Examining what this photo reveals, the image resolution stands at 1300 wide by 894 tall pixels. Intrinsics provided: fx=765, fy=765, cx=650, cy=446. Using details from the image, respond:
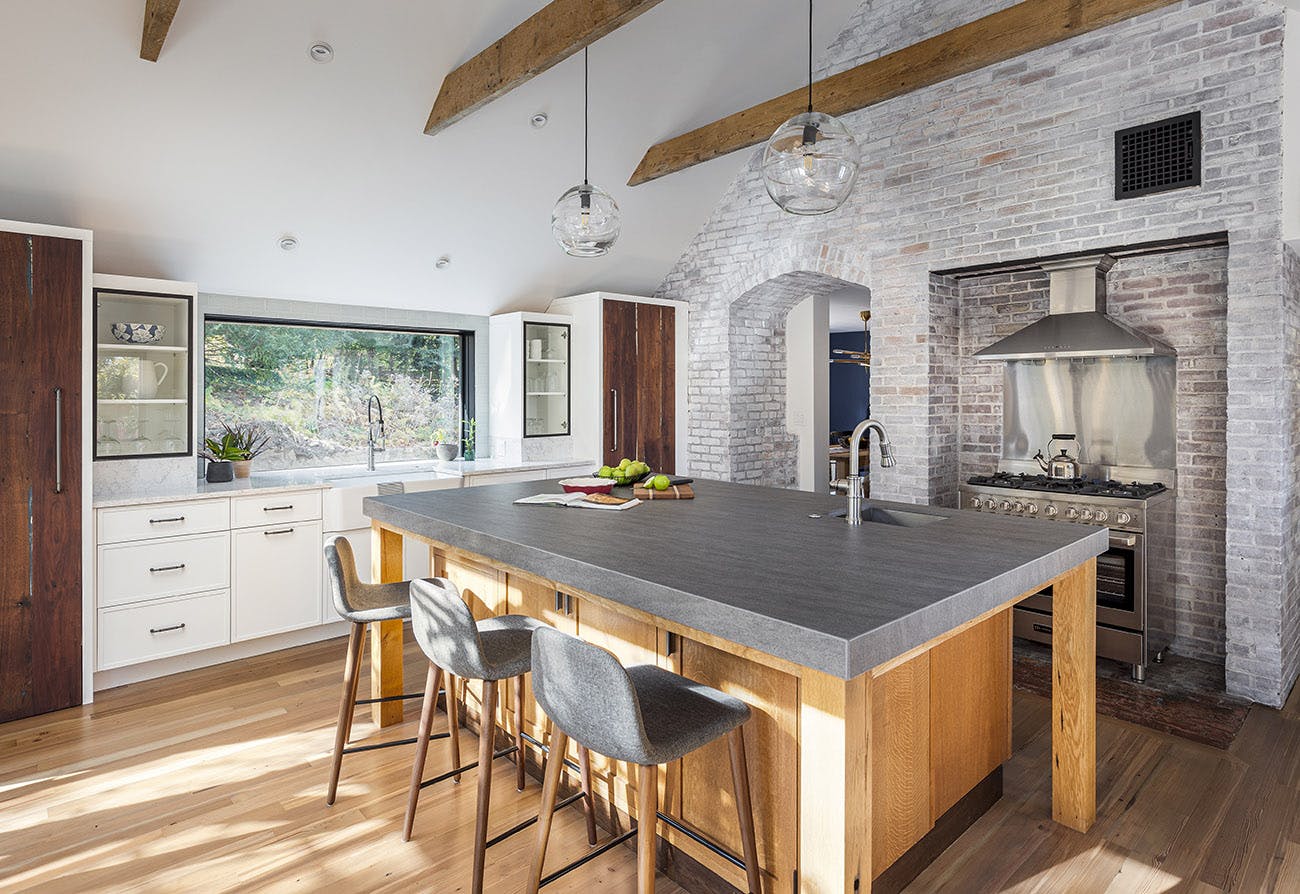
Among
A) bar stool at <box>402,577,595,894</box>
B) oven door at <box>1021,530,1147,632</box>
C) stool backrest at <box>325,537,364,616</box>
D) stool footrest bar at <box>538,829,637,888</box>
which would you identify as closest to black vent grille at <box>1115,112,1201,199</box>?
oven door at <box>1021,530,1147,632</box>

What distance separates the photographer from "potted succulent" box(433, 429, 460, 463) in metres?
5.51

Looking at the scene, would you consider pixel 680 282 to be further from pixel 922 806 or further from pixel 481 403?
pixel 922 806

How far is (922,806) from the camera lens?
2273 mm

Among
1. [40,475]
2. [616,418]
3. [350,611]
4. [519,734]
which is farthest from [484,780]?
[616,418]

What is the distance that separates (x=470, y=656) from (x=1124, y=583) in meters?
3.42

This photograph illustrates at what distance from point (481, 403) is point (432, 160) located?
2066 millimetres

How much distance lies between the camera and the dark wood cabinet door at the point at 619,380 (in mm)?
5809

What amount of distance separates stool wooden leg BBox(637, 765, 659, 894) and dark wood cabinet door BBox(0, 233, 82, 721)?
3251 mm

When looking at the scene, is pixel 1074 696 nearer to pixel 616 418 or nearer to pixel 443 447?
pixel 616 418

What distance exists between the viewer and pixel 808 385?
689cm

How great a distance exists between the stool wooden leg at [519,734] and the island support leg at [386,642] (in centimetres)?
77

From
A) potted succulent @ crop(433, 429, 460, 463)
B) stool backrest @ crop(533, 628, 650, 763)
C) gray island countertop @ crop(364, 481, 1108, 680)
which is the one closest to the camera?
gray island countertop @ crop(364, 481, 1108, 680)

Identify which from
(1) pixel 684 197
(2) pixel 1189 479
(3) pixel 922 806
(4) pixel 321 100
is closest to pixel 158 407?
(4) pixel 321 100

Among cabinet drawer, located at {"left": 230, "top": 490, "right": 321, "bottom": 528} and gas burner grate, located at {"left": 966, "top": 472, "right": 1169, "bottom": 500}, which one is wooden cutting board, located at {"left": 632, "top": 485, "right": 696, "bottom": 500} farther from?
cabinet drawer, located at {"left": 230, "top": 490, "right": 321, "bottom": 528}
